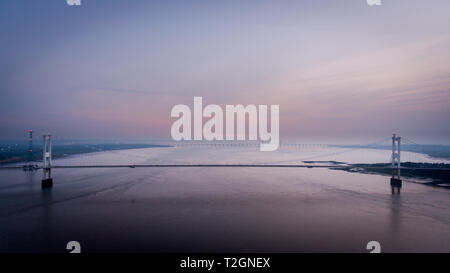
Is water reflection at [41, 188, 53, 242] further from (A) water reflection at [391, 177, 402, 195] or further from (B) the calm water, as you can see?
(A) water reflection at [391, 177, 402, 195]

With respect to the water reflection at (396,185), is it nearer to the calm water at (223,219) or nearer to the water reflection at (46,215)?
the calm water at (223,219)

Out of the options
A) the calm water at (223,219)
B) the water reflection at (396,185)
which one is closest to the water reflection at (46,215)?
the calm water at (223,219)

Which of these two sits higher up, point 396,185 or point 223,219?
point 223,219

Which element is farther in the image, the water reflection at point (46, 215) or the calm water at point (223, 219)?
the water reflection at point (46, 215)

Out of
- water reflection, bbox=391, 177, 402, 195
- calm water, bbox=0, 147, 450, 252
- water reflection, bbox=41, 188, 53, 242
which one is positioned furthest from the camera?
water reflection, bbox=391, 177, 402, 195

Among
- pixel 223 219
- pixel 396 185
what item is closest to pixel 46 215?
pixel 223 219

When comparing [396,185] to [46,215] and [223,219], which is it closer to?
[223,219]

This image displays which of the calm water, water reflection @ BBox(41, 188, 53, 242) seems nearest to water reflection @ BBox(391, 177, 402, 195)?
the calm water

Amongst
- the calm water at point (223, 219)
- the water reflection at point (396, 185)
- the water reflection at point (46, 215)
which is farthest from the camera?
the water reflection at point (396, 185)

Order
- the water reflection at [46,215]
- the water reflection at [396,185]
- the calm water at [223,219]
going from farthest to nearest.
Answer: the water reflection at [396,185] < the water reflection at [46,215] < the calm water at [223,219]

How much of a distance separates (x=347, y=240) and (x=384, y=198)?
7.06m

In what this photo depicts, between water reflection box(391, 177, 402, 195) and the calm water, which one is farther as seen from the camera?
water reflection box(391, 177, 402, 195)
